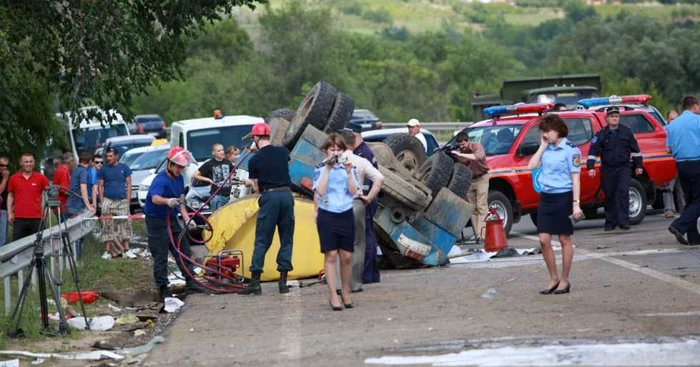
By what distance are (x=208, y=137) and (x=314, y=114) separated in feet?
33.5

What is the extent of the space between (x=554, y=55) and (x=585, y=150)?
257ft

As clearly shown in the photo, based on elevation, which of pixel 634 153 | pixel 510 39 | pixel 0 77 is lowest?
pixel 510 39

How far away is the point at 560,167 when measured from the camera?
538 inches

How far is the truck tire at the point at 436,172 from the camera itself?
1761cm

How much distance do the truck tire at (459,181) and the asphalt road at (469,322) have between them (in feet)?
4.75

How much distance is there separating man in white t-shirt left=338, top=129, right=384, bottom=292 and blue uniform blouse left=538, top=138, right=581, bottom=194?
5.57 ft

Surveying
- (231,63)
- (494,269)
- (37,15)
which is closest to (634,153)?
(494,269)

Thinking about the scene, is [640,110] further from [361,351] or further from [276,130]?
[361,351]

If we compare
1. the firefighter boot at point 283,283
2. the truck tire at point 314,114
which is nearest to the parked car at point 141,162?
the truck tire at point 314,114

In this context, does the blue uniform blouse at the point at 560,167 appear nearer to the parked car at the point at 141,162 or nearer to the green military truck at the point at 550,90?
the green military truck at the point at 550,90

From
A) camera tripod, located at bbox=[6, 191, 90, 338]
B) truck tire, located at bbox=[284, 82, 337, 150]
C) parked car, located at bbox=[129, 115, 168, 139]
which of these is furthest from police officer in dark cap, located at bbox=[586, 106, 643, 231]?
parked car, located at bbox=[129, 115, 168, 139]

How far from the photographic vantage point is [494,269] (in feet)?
54.5

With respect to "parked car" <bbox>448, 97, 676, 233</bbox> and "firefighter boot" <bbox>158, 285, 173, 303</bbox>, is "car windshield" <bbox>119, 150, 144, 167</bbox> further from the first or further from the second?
"firefighter boot" <bbox>158, 285, 173, 303</bbox>

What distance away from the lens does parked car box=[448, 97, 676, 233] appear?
21.6 metres
